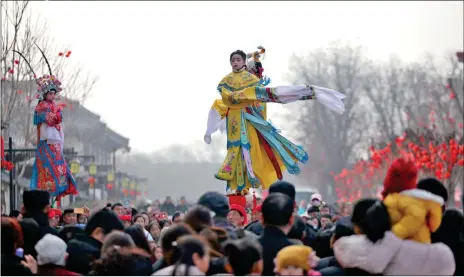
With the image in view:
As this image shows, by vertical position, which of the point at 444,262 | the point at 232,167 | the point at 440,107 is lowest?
the point at 444,262

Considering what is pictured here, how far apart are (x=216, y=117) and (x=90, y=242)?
585 centimetres

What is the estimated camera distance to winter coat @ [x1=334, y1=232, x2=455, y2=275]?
10305 millimetres

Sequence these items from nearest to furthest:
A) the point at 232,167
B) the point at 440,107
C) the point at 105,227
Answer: the point at 105,227 < the point at 232,167 < the point at 440,107

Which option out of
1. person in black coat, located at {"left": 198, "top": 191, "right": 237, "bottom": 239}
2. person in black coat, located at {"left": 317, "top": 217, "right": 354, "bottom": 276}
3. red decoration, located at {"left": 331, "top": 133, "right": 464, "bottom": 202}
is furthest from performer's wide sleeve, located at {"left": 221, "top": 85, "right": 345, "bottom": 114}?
red decoration, located at {"left": 331, "top": 133, "right": 464, "bottom": 202}

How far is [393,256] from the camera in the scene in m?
10.3

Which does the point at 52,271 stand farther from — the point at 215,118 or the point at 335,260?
the point at 215,118

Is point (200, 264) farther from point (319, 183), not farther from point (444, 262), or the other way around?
point (319, 183)

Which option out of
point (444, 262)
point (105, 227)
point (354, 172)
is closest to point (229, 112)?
point (105, 227)

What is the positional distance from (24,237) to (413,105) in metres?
68.8

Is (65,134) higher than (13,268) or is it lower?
higher

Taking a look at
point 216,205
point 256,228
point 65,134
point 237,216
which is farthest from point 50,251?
point 65,134

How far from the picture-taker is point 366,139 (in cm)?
7950

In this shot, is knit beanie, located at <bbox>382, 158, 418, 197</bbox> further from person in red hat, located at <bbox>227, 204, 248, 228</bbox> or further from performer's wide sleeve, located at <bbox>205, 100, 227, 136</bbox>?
performer's wide sleeve, located at <bbox>205, 100, 227, 136</bbox>

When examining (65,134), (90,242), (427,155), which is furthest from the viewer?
(65,134)
